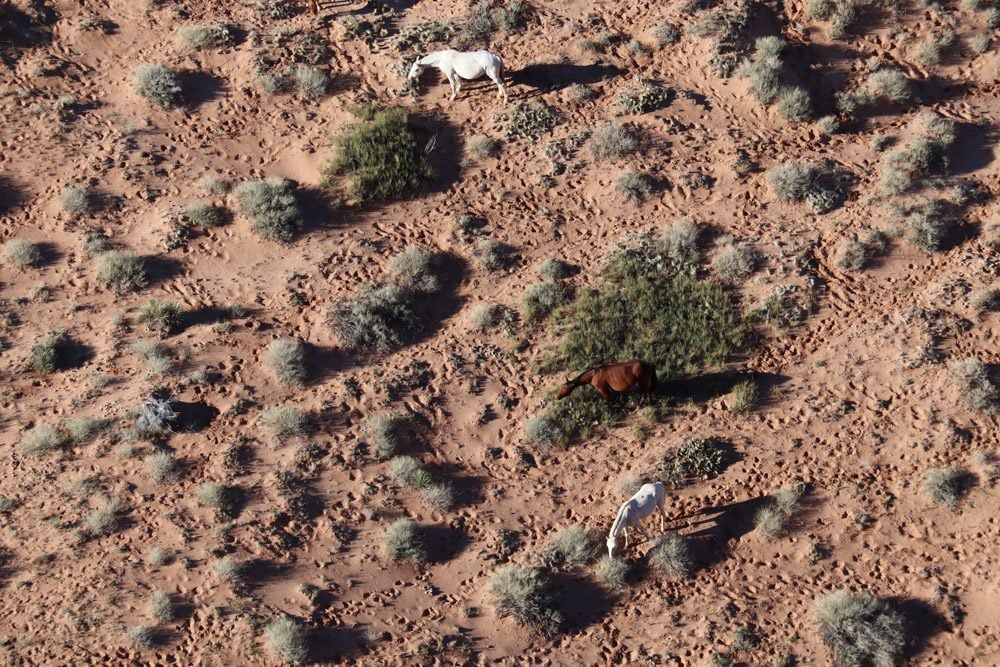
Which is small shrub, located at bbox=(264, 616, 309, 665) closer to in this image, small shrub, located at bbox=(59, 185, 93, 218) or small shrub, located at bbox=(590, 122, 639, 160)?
small shrub, located at bbox=(59, 185, 93, 218)

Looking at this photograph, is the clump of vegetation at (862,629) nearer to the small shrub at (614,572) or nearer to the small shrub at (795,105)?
the small shrub at (614,572)

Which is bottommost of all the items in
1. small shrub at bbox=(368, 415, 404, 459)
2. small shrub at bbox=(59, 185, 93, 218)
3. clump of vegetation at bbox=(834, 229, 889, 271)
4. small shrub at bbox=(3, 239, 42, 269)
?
small shrub at bbox=(368, 415, 404, 459)

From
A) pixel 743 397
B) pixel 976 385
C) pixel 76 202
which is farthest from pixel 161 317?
pixel 976 385

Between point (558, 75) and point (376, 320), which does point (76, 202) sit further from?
point (558, 75)

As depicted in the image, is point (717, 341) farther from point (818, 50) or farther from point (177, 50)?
point (177, 50)

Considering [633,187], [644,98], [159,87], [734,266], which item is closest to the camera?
[734,266]

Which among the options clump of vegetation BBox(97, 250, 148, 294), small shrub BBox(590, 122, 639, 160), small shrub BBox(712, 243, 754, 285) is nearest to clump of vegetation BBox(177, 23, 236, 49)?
clump of vegetation BBox(97, 250, 148, 294)

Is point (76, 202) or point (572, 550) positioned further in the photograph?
point (76, 202)
